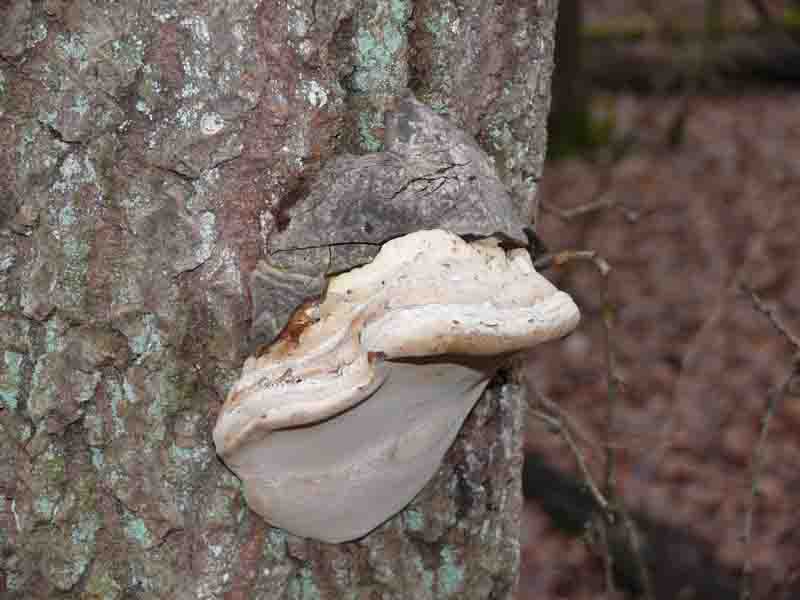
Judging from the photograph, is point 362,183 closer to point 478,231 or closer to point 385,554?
point 478,231

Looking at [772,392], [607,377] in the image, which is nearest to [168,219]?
[607,377]

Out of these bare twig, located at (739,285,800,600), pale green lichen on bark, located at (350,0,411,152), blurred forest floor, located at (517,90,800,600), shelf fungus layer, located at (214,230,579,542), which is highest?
pale green lichen on bark, located at (350,0,411,152)

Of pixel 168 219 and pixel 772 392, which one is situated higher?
pixel 168 219

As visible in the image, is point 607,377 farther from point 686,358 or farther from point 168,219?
Result: point 168,219

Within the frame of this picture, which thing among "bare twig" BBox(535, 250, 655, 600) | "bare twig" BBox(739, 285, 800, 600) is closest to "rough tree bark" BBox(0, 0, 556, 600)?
"bare twig" BBox(535, 250, 655, 600)

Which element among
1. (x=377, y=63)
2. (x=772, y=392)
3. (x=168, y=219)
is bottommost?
(x=772, y=392)

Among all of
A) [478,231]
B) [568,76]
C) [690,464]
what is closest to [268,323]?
[478,231]

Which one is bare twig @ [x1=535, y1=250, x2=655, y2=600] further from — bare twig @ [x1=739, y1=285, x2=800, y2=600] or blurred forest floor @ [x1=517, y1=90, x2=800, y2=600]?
bare twig @ [x1=739, y1=285, x2=800, y2=600]
